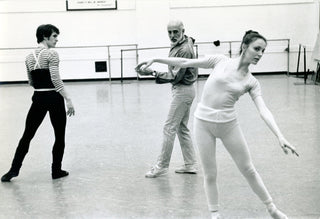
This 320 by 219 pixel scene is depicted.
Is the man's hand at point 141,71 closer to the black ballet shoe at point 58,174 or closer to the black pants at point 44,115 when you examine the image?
the black pants at point 44,115

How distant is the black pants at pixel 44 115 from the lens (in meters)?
5.63

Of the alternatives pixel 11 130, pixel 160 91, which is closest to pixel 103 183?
pixel 11 130

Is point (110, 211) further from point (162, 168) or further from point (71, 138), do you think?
point (71, 138)

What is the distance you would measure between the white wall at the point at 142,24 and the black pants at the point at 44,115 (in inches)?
418

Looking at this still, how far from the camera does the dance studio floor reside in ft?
15.6

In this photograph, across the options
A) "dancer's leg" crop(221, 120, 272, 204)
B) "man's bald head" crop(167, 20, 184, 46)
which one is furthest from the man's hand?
"dancer's leg" crop(221, 120, 272, 204)

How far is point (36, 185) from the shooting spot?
18.4ft

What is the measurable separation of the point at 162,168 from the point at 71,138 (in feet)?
8.44

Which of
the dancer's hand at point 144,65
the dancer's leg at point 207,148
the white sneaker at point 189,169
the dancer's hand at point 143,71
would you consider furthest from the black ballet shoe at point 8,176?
the dancer's leg at point 207,148

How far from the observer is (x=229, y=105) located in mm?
4035

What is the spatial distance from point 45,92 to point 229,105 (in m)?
2.40

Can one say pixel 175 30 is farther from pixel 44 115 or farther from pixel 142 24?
pixel 142 24

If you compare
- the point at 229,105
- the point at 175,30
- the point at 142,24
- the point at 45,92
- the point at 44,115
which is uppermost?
the point at 175,30

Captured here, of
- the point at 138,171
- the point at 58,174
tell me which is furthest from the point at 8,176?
the point at 138,171
